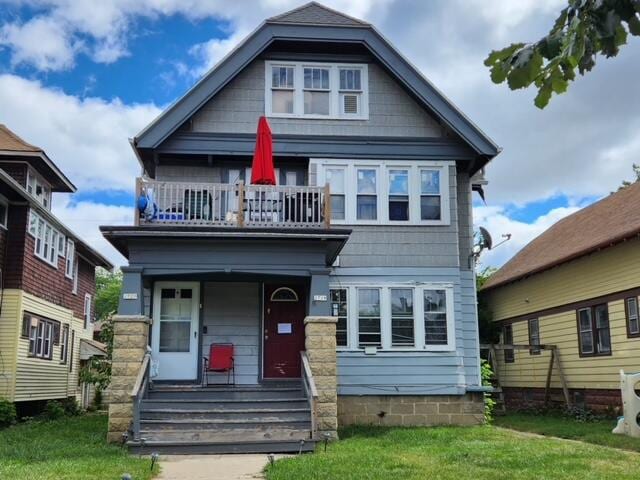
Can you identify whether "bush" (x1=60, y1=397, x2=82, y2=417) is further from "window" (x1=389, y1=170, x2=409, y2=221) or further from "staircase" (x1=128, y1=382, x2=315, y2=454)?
"window" (x1=389, y1=170, x2=409, y2=221)

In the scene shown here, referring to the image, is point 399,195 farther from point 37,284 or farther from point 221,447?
point 37,284

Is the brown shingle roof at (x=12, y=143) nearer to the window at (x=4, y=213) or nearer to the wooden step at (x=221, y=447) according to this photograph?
the window at (x=4, y=213)

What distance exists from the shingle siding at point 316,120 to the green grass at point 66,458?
7.13 m

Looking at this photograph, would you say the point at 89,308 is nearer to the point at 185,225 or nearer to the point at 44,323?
the point at 44,323

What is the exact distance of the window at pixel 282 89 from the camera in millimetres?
16156

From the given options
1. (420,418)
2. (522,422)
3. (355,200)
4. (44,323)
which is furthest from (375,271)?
(44,323)

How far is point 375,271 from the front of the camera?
15.6 meters

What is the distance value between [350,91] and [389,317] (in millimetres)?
5416

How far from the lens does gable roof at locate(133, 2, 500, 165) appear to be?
15125mm

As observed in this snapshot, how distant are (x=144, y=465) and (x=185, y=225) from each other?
5257mm

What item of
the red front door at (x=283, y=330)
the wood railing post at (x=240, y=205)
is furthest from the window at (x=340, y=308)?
the wood railing post at (x=240, y=205)

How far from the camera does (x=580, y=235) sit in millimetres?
20094

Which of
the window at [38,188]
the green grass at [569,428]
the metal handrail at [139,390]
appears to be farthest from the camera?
the window at [38,188]

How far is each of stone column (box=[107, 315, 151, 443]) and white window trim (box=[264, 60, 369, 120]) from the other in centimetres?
619
